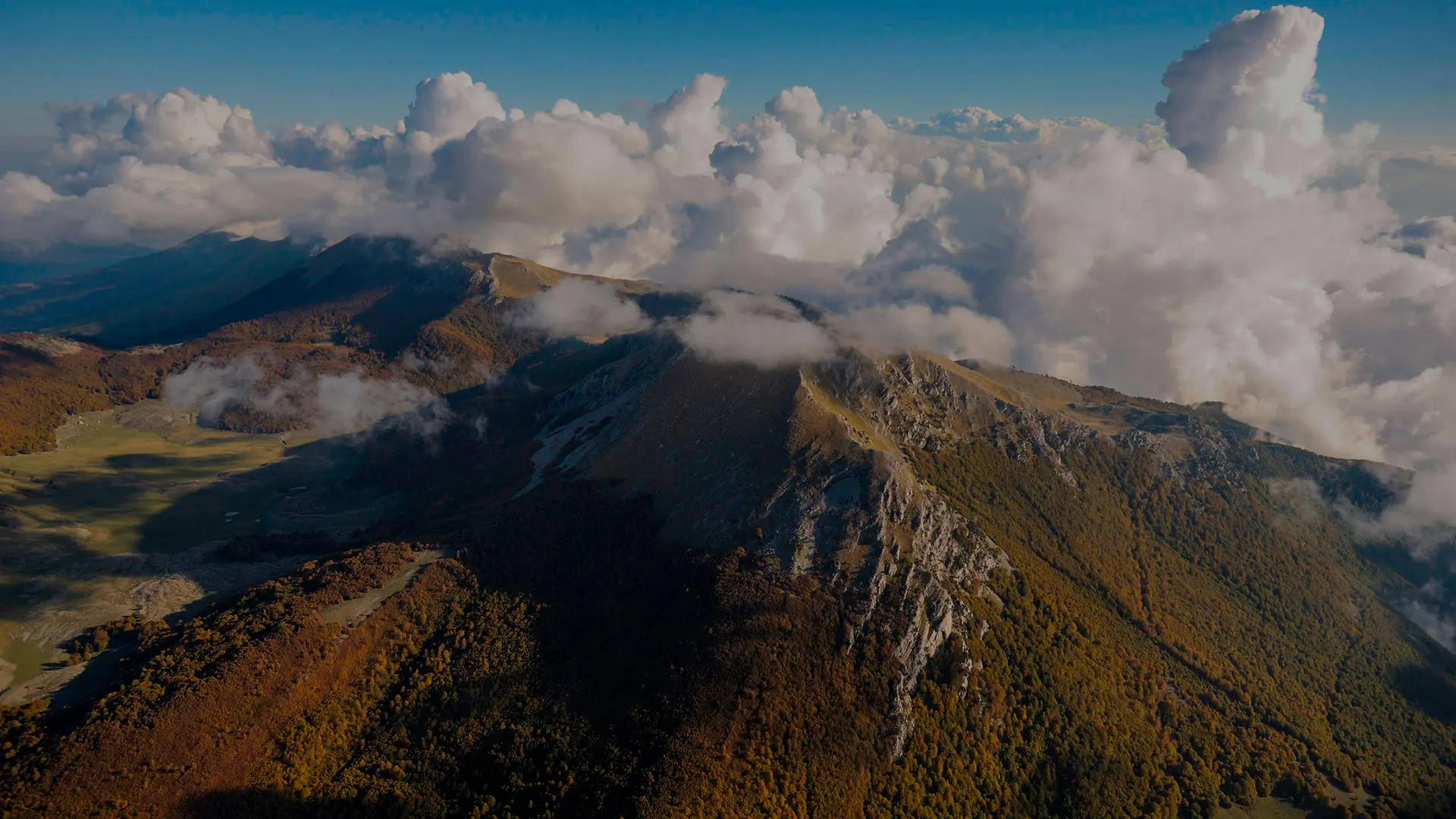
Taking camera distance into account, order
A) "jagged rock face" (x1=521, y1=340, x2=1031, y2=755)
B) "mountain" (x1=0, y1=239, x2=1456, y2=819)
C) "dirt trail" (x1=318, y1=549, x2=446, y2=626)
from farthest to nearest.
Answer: "dirt trail" (x1=318, y1=549, x2=446, y2=626) → "jagged rock face" (x1=521, y1=340, x2=1031, y2=755) → "mountain" (x1=0, y1=239, x2=1456, y2=819)

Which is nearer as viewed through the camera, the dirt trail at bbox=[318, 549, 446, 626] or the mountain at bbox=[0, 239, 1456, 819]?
the mountain at bbox=[0, 239, 1456, 819]

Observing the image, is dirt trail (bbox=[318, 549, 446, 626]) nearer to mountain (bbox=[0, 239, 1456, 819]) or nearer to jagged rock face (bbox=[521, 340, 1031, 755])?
mountain (bbox=[0, 239, 1456, 819])

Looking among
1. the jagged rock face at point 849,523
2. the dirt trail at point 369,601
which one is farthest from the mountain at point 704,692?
the jagged rock face at point 849,523

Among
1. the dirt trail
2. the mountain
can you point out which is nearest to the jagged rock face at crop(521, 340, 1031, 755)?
the mountain

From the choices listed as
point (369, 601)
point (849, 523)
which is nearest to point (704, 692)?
point (849, 523)

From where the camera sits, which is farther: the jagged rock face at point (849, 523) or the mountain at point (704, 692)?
the jagged rock face at point (849, 523)

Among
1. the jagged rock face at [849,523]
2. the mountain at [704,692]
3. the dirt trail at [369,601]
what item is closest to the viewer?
the mountain at [704,692]

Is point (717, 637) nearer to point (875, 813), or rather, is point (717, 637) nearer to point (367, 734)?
point (875, 813)

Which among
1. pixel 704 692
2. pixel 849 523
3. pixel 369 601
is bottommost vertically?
pixel 369 601

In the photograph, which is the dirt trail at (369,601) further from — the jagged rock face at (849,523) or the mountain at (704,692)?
the jagged rock face at (849,523)

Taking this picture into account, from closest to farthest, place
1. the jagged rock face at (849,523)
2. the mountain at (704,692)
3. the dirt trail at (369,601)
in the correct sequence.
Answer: the mountain at (704,692)
the jagged rock face at (849,523)
the dirt trail at (369,601)

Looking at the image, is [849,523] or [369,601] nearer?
[849,523]

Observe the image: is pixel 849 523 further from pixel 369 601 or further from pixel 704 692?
pixel 369 601

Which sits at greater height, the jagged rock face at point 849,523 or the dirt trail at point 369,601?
the jagged rock face at point 849,523
